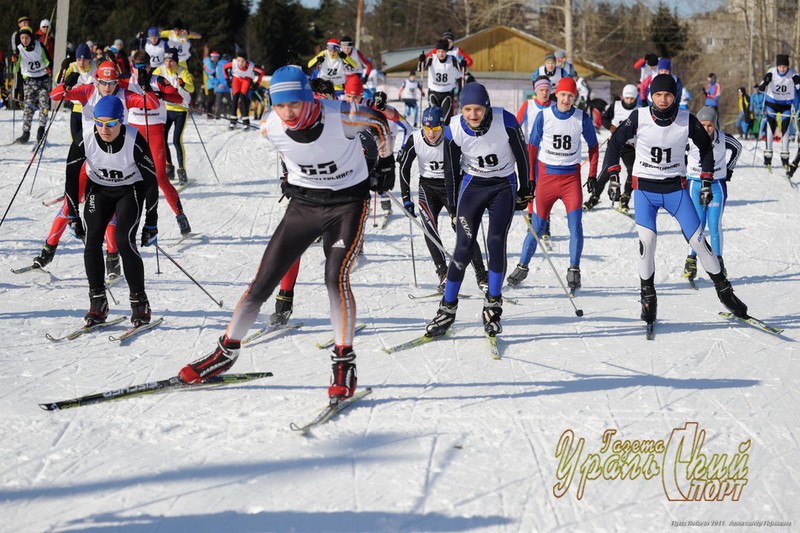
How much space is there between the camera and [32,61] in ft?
49.4

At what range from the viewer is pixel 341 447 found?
15.6 feet

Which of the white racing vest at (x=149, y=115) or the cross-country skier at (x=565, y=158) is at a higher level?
the white racing vest at (x=149, y=115)

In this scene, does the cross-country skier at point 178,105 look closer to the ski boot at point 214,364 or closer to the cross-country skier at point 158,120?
the cross-country skier at point 158,120

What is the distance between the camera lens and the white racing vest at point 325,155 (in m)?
5.15

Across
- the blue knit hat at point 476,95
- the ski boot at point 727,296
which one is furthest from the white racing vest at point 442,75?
the blue knit hat at point 476,95

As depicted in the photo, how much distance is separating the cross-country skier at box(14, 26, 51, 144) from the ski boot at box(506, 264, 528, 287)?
31.1 ft

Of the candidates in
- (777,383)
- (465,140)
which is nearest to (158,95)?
(465,140)

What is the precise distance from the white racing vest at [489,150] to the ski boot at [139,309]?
295cm

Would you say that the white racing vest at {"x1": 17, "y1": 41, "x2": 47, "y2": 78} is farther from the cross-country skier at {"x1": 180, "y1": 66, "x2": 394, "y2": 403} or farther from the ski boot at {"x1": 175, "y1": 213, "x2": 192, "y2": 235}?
the cross-country skier at {"x1": 180, "y1": 66, "x2": 394, "y2": 403}

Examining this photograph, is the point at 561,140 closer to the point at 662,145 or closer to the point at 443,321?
the point at 662,145

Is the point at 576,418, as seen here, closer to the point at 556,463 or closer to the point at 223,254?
the point at 556,463

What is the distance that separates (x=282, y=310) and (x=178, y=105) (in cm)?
629

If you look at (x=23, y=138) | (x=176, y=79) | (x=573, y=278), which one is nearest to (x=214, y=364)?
(x=573, y=278)

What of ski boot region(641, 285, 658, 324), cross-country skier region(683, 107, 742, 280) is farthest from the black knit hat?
cross-country skier region(683, 107, 742, 280)
